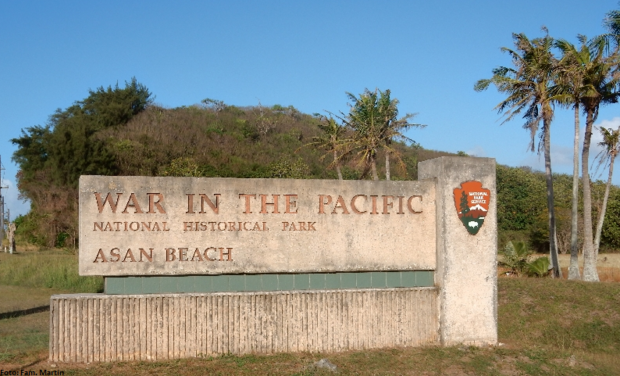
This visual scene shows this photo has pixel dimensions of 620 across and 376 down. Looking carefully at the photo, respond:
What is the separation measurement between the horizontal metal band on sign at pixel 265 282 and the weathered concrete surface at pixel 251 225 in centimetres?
15

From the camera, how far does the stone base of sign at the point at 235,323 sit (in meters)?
9.91

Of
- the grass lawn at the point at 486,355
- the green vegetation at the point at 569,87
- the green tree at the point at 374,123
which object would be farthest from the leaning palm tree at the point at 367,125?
the grass lawn at the point at 486,355

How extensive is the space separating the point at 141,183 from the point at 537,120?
685 inches

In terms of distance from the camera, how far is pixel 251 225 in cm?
1071

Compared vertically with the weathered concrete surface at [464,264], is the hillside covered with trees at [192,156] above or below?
above

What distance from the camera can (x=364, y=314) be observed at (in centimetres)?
1093

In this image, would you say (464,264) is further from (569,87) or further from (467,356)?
(569,87)

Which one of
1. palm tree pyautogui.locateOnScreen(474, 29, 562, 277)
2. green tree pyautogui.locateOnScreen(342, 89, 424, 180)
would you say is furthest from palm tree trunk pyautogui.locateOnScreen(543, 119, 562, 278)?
green tree pyautogui.locateOnScreen(342, 89, 424, 180)

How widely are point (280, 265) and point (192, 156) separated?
43.3 metres

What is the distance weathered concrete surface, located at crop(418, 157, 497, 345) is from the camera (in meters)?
11.2

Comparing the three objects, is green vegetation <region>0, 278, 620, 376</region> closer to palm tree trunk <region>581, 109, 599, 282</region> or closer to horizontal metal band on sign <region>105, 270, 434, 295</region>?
horizontal metal band on sign <region>105, 270, 434, 295</region>

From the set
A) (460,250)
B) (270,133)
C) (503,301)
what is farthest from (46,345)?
(270,133)

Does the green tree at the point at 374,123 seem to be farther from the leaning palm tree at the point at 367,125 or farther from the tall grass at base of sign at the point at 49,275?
the tall grass at base of sign at the point at 49,275

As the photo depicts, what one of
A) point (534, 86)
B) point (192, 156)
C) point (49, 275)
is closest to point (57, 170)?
point (192, 156)
